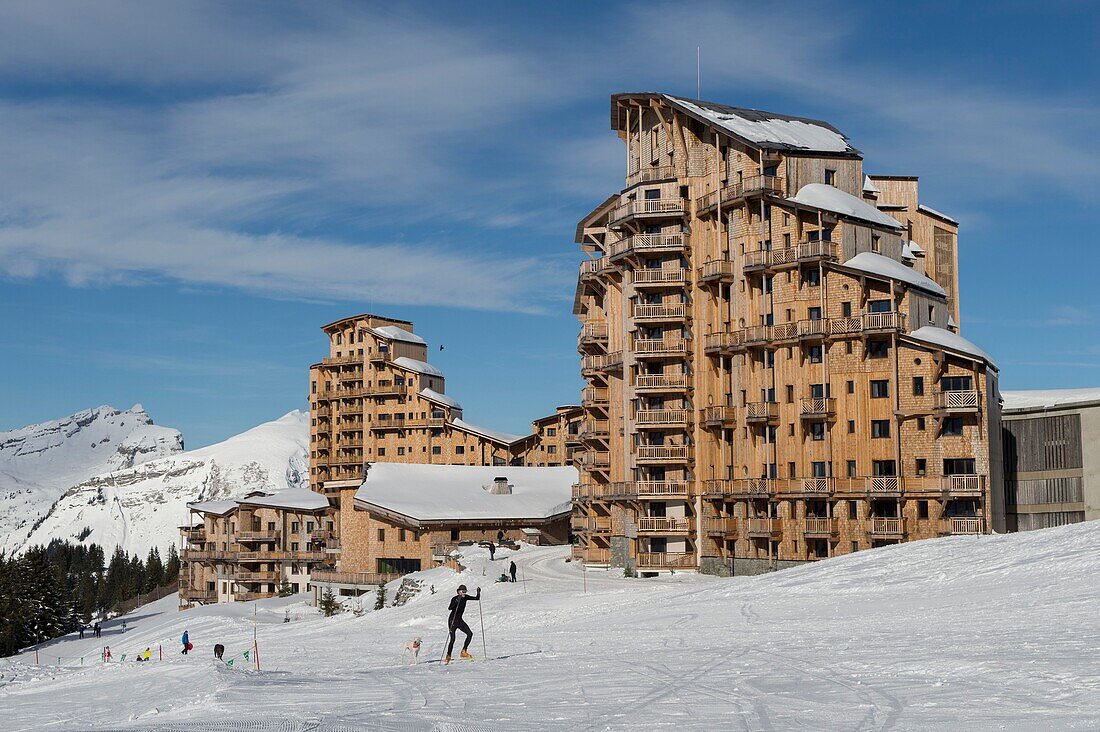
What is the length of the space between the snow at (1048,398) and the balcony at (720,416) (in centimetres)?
2087

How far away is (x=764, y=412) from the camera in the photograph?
68.6 meters

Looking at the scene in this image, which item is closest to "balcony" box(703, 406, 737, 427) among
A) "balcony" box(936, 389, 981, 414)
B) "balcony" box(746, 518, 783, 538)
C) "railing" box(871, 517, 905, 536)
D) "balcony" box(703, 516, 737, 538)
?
"balcony" box(703, 516, 737, 538)

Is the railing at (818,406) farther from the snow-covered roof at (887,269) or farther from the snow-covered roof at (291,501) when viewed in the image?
the snow-covered roof at (291,501)

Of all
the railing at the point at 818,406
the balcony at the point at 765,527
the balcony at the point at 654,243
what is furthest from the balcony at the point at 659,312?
the balcony at the point at 765,527

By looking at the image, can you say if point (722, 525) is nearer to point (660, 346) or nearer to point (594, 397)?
point (660, 346)

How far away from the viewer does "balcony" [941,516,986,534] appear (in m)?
62.5

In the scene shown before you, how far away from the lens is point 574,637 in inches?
1395

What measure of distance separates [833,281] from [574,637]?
125ft

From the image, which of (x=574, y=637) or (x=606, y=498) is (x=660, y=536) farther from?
(x=574, y=637)

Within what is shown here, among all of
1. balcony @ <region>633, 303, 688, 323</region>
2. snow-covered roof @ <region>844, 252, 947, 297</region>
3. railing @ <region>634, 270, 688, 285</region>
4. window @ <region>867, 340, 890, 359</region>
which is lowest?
window @ <region>867, 340, 890, 359</region>

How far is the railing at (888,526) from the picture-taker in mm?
63625

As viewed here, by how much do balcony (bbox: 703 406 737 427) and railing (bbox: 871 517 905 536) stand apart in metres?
10.8

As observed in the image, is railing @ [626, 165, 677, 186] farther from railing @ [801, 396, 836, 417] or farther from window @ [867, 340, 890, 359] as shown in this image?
railing @ [801, 396, 836, 417]

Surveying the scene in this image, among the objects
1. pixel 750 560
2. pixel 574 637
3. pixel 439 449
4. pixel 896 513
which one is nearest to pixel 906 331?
pixel 896 513
